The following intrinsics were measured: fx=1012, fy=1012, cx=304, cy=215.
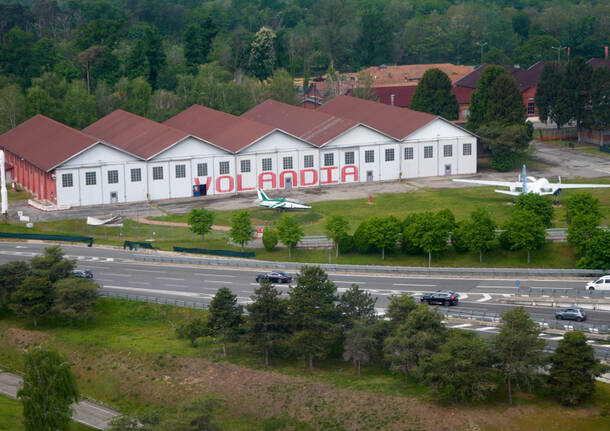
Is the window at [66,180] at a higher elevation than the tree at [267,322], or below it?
higher

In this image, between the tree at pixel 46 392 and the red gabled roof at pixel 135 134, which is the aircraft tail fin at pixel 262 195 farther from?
the tree at pixel 46 392

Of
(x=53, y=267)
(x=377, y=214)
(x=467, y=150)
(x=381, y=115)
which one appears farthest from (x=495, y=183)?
(x=53, y=267)


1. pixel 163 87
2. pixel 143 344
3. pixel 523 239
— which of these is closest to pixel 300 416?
pixel 143 344

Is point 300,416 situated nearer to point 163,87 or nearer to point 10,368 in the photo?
point 10,368

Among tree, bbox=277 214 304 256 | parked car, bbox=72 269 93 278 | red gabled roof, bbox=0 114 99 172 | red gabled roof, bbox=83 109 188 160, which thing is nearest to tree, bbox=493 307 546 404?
tree, bbox=277 214 304 256

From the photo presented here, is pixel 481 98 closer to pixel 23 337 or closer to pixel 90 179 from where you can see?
pixel 90 179

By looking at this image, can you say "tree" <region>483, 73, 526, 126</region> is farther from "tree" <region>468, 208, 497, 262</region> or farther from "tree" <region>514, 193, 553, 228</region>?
"tree" <region>468, 208, 497, 262</region>

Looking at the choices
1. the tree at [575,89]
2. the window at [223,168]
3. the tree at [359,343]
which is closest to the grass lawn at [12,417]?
the tree at [359,343]
